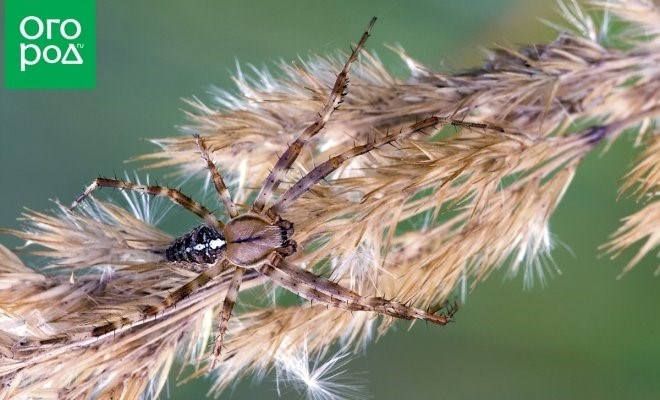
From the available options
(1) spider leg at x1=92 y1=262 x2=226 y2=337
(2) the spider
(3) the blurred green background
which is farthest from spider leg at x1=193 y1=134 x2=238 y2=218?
(3) the blurred green background

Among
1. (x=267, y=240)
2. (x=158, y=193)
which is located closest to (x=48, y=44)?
(x=158, y=193)

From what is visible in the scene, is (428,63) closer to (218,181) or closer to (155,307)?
(218,181)

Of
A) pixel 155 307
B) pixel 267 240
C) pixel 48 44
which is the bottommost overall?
pixel 155 307

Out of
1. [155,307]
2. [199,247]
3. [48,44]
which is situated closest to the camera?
[155,307]

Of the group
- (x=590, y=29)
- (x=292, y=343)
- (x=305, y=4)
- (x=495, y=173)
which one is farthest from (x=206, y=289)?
(x=305, y=4)

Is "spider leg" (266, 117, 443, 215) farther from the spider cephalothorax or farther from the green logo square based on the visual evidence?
the green logo square

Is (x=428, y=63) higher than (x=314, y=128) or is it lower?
higher

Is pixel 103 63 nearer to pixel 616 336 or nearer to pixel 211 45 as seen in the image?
pixel 211 45

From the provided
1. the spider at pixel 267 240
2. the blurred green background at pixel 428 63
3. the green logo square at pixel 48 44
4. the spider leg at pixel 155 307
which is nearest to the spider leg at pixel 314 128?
the spider at pixel 267 240
